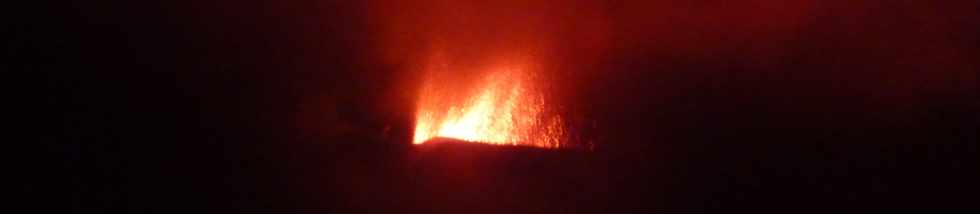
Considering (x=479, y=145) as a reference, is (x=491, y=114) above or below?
above

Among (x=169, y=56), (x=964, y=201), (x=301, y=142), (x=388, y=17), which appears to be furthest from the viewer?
(x=388, y=17)

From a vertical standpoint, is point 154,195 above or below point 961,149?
below

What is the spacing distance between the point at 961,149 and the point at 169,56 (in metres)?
3.11

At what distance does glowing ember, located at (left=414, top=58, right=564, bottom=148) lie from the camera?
247 cm

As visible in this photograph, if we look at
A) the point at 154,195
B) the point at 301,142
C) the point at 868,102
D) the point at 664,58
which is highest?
the point at 664,58

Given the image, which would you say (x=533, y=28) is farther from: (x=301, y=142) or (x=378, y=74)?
(x=301, y=142)

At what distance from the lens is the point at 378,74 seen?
2.61 meters

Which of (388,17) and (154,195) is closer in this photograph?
(154,195)

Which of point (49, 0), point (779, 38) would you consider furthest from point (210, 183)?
point (779, 38)

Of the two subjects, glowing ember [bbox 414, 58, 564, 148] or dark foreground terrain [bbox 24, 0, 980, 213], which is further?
glowing ember [bbox 414, 58, 564, 148]

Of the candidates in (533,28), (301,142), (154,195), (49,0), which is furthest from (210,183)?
(533,28)

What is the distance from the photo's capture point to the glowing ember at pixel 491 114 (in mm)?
2473

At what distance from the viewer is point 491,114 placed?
2541mm

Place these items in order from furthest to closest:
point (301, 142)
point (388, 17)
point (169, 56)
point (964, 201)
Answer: point (388, 17) < point (169, 56) < point (301, 142) < point (964, 201)
